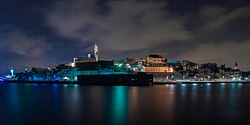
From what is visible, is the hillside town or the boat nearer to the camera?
the boat

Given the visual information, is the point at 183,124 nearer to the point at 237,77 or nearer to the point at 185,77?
the point at 185,77

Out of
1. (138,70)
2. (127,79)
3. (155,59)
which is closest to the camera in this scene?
(127,79)

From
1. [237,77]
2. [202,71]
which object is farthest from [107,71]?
[237,77]

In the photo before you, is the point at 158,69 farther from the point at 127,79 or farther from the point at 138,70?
the point at 127,79

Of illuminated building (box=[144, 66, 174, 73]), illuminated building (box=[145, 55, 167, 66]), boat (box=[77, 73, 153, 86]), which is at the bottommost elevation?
boat (box=[77, 73, 153, 86])

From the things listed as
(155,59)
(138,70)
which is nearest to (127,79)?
(138,70)

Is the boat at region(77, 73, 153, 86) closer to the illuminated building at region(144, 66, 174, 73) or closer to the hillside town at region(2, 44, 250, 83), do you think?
the hillside town at region(2, 44, 250, 83)

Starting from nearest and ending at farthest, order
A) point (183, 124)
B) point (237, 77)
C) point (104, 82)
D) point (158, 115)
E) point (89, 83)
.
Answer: point (183, 124) < point (158, 115) < point (104, 82) < point (89, 83) < point (237, 77)

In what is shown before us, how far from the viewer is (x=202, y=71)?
163250 mm

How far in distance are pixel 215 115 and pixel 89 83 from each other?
76337mm

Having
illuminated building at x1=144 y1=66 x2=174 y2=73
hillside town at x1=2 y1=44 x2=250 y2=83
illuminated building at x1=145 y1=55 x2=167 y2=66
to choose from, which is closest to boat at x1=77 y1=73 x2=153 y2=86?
hillside town at x1=2 y1=44 x2=250 y2=83

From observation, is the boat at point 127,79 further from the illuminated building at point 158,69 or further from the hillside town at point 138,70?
the illuminated building at point 158,69

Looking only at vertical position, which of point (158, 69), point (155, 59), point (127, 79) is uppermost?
point (155, 59)

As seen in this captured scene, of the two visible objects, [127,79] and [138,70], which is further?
[138,70]
